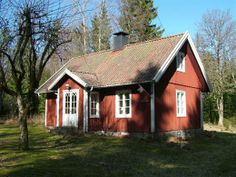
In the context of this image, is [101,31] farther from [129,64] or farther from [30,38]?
[30,38]

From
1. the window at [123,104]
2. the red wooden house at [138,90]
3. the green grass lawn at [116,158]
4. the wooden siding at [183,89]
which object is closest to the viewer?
the green grass lawn at [116,158]

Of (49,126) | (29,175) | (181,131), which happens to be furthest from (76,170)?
(49,126)

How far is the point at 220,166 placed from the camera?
38.8ft

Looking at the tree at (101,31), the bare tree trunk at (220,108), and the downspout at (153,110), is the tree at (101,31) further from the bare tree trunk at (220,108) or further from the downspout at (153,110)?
the downspout at (153,110)

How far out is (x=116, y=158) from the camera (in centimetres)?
1299

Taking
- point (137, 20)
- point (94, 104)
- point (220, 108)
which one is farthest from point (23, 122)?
point (137, 20)

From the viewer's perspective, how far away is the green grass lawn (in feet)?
34.3

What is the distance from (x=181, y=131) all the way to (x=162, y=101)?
8.81 ft

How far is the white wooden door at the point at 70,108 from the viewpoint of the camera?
21.2 metres

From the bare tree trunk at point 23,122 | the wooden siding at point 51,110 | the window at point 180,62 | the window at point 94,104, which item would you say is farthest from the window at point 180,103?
the bare tree trunk at point 23,122

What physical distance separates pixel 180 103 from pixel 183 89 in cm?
89

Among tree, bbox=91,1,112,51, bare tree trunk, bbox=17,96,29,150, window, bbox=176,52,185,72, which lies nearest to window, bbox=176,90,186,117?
window, bbox=176,52,185,72

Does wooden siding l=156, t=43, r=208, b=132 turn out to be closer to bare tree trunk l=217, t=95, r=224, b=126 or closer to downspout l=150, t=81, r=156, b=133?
downspout l=150, t=81, r=156, b=133

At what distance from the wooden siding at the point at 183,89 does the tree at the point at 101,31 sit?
17644 millimetres
